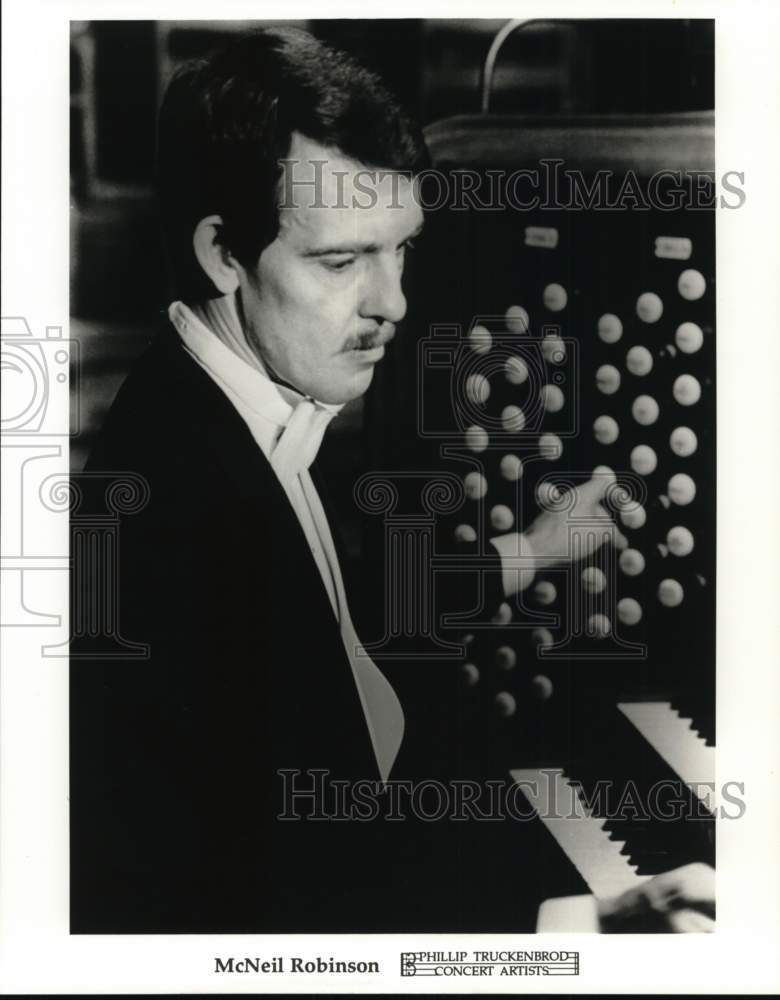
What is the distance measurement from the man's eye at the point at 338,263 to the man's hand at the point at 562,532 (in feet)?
1.16

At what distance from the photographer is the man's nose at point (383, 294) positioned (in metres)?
1.34

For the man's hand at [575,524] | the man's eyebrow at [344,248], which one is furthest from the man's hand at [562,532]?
the man's eyebrow at [344,248]

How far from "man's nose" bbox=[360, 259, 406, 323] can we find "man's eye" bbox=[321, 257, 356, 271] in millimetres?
26

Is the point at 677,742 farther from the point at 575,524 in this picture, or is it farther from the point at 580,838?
the point at 575,524

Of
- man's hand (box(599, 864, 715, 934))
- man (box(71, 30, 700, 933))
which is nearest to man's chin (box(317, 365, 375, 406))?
man (box(71, 30, 700, 933))

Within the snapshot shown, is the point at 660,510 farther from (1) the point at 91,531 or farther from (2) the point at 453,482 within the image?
(1) the point at 91,531

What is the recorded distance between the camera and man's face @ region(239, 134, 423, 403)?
1331 millimetres

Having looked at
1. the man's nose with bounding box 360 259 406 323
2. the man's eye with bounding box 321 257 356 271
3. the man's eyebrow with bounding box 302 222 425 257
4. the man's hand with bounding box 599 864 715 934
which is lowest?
the man's hand with bounding box 599 864 715 934

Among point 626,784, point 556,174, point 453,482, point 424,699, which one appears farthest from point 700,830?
point 556,174

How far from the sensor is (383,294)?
134cm

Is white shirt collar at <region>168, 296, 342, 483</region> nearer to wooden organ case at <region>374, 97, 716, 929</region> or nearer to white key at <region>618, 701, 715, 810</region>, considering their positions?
wooden organ case at <region>374, 97, 716, 929</region>

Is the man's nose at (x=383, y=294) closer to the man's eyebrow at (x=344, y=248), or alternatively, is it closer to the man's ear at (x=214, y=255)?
the man's eyebrow at (x=344, y=248)

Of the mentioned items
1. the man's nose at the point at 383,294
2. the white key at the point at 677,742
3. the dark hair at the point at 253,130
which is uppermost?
the dark hair at the point at 253,130

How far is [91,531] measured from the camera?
137cm
